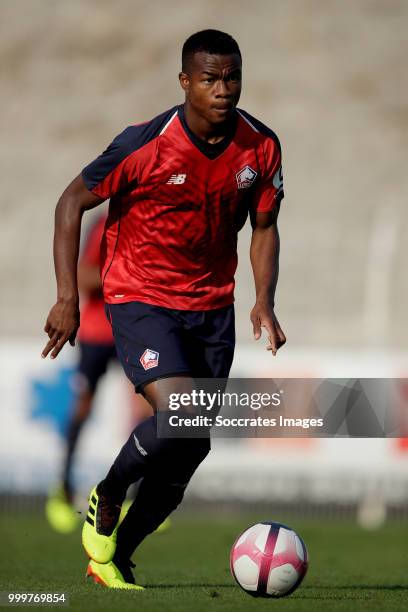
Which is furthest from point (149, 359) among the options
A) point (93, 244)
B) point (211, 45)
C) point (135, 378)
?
point (93, 244)

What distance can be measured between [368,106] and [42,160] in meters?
6.37

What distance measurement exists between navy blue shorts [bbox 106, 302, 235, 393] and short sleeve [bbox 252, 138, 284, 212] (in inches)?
20.7

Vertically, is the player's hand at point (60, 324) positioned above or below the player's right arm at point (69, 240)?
below

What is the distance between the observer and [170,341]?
5.36 meters

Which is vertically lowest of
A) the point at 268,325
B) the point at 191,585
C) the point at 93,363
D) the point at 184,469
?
the point at 93,363

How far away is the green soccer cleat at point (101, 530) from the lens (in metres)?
5.45

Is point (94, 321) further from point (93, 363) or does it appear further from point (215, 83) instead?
point (215, 83)

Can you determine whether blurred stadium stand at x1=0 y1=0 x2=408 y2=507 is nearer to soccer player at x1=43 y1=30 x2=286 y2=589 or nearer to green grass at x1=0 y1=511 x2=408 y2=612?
green grass at x1=0 y1=511 x2=408 y2=612

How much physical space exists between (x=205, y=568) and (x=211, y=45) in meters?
3.47

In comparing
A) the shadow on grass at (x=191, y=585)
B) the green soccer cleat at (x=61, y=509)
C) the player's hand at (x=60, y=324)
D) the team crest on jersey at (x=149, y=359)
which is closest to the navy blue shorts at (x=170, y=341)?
the team crest on jersey at (x=149, y=359)

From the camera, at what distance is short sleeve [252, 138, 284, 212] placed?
5625 mm

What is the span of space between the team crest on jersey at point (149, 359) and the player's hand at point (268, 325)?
0.47 m

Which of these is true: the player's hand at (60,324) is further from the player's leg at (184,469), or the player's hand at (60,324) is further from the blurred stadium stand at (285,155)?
the blurred stadium stand at (285,155)

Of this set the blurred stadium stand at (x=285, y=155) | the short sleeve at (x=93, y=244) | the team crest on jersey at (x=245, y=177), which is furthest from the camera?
the blurred stadium stand at (x=285, y=155)
